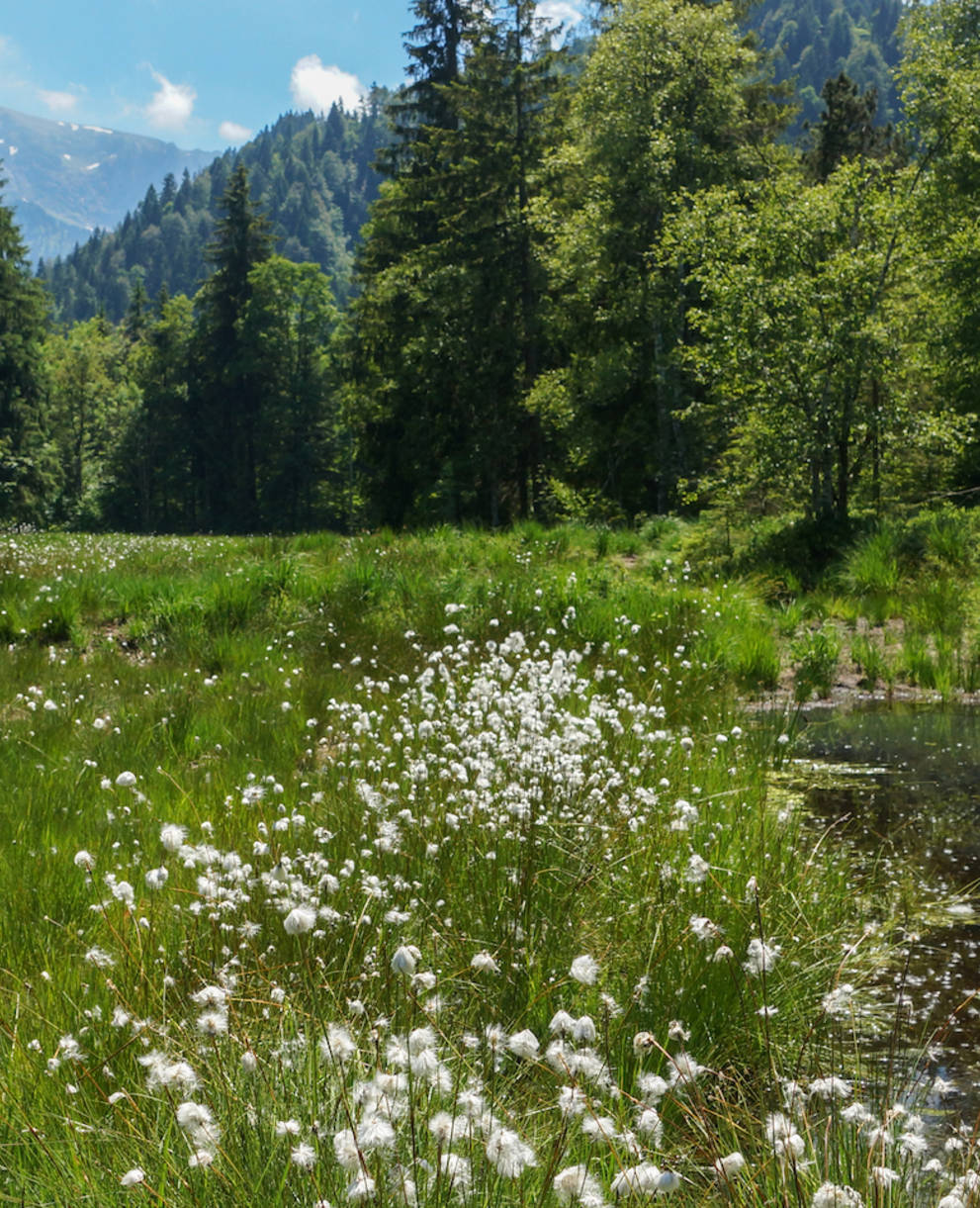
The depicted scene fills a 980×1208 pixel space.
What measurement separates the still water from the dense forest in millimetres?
8285

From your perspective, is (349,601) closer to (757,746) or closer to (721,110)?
(757,746)

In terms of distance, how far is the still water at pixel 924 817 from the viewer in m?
4.17

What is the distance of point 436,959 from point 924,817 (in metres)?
4.01

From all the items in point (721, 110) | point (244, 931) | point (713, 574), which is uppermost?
point (721, 110)

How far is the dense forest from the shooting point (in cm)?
1680

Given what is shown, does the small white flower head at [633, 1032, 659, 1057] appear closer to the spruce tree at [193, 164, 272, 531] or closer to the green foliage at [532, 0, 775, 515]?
the green foliage at [532, 0, 775, 515]

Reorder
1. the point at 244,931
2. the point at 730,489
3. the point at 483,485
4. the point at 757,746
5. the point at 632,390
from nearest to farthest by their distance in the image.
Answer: the point at 244,931 → the point at 757,746 → the point at 730,489 → the point at 632,390 → the point at 483,485

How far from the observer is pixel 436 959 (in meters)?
3.99

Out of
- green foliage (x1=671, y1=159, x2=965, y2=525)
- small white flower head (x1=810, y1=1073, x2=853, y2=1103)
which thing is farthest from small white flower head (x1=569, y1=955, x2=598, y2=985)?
green foliage (x1=671, y1=159, x2=965, y2=525)

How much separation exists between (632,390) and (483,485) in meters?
8.47

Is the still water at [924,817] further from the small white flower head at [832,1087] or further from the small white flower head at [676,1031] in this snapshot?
the small white flower head at [676,1031]

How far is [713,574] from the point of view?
15.2 m

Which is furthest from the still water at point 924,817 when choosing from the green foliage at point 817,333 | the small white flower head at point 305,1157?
the green foliage at point 817,333

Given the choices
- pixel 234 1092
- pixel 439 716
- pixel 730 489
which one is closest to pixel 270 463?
pixel 730 489
